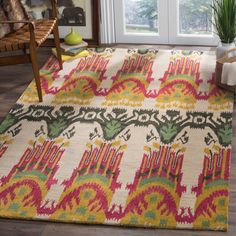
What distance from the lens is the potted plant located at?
477 centimetres

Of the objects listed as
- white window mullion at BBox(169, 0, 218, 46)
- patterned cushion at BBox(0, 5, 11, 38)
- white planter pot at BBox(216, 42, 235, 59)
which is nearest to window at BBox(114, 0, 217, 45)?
white window mullion at BBox(169, 0, 218, 46)

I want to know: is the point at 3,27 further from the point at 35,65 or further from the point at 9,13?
the point at 35,65

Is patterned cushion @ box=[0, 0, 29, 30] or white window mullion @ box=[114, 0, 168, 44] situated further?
white window mullion @ box=[114, 0, 168, 44]

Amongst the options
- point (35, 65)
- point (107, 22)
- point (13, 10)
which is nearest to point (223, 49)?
point (107, 22)

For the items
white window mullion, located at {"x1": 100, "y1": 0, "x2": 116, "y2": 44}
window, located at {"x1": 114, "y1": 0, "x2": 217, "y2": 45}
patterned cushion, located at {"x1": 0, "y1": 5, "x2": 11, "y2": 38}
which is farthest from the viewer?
white window mullion, located at {"x1": 100, "y1": 0, "x2": 116, "y2": 44}

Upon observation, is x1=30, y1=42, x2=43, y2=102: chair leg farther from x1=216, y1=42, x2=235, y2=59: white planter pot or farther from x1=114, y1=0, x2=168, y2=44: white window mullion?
x1=216, y1=42, x2=235, y2=59: white planter pot

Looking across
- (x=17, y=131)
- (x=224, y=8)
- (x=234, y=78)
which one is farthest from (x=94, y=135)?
(x=224, y=8)

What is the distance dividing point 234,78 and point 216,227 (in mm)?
1534

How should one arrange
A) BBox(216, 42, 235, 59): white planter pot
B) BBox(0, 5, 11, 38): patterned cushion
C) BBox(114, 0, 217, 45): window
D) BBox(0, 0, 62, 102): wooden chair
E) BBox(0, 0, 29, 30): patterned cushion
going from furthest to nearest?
1. BBox(114, 0, 217, 45): window
2. BBox(216, 42, 235, 59): white planter pot
3. BBox(0, 0, 29, 30): patterned cushion
4. BBox(0, 5, 11, 38): patterned cushion
5. BBox(0, 0, 62, 102): wooden chair

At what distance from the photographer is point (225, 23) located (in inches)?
190

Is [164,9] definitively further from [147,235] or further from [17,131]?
[147,235]

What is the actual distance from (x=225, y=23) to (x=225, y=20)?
0.08 ft

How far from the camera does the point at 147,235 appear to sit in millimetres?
3195

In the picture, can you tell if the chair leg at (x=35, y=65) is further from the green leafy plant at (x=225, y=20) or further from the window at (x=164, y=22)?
the green leafy plant at (x=225, y=20)
